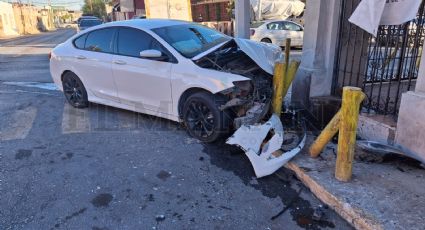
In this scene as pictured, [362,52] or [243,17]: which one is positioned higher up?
[243,17]

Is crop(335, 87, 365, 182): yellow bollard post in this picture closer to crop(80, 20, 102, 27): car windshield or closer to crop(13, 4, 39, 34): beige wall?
crop(80, 20, 102, 27): car windshield

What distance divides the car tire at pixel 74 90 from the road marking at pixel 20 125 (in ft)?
2.32

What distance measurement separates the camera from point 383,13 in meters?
4.15

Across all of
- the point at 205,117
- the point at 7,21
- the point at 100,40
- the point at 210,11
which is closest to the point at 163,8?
the point at 210,11

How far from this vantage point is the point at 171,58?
4848 millimetres

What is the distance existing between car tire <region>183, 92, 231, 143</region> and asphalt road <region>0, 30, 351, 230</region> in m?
0.19

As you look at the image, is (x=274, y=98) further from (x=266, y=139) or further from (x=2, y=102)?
(x=2, y=102)

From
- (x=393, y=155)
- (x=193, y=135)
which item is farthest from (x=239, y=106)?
(x=393, y=155)

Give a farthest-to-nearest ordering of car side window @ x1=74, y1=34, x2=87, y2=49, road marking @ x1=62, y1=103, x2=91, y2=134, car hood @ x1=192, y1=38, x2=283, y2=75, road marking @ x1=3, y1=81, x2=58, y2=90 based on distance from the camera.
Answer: road marking @ x1=3, y1=81, x2=58, y2=90 → car side window @ x1=74, y1=34, x2=87, y2=49 → road marking @ x1=62, y1=103, x2=91, y2=134 → car hood @ x1=192, y1=38, x2=283, y2=75

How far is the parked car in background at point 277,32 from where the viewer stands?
51.8ft

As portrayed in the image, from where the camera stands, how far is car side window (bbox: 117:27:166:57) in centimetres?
510

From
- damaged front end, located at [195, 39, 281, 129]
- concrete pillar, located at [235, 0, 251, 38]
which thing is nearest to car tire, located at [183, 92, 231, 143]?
damaged front end, located at [195, 39, 281, 129]

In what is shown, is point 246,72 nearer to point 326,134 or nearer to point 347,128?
point 326,134

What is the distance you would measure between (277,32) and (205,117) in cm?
1220
